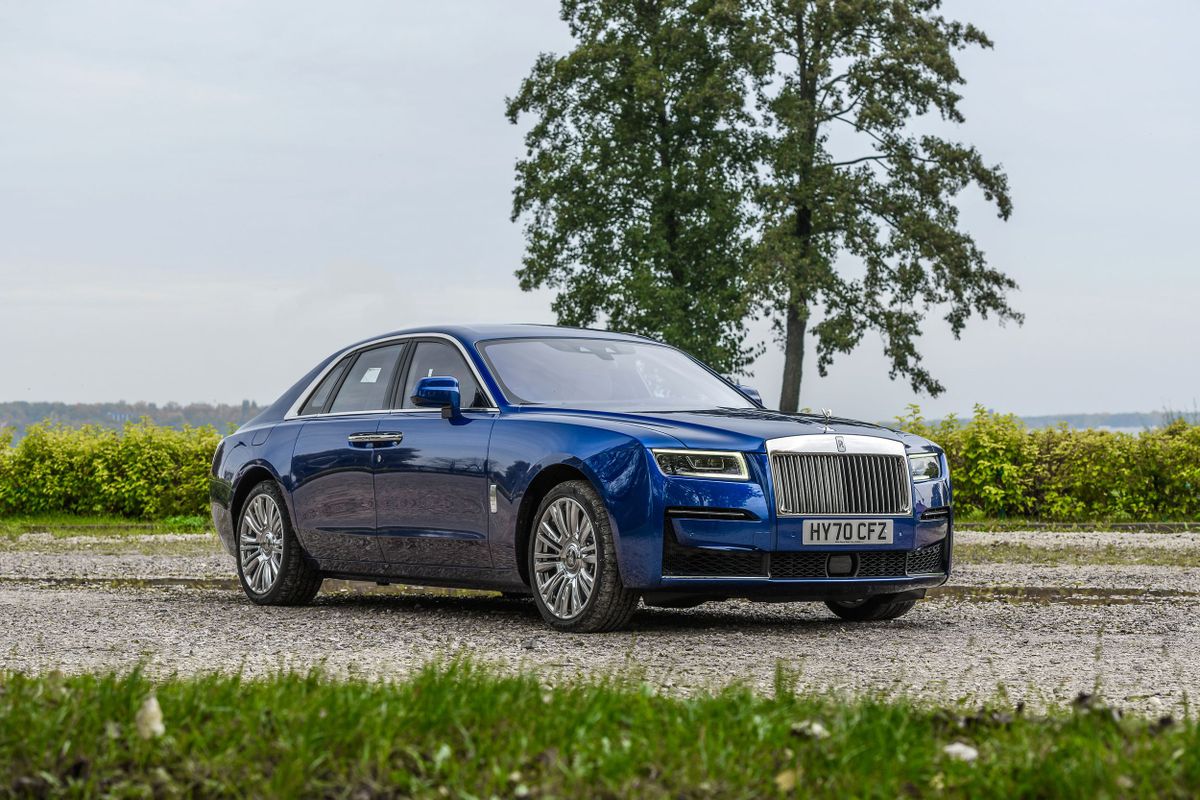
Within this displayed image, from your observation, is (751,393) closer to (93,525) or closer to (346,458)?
(346,458)

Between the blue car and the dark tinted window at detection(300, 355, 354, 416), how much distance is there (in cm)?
1

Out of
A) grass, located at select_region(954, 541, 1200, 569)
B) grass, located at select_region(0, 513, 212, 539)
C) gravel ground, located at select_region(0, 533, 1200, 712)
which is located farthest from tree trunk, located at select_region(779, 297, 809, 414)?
gravel ground, located at select_region(0, 533, 1200, 712)

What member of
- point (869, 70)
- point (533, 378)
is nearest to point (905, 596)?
point (533, 378)

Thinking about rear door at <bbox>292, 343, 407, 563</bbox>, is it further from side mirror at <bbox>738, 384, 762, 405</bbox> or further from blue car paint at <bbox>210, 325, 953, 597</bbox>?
side mirror at <bbox>738, 384, 762, 405</bbox>

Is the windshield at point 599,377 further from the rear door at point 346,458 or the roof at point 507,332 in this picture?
the rear door at point 346,458

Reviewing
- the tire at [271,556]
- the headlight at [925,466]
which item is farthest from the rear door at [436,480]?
the headlight at [925,466]

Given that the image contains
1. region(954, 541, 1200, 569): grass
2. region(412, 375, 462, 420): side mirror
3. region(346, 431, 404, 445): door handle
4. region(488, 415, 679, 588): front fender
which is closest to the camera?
region(488, 415, 679, 588): front fender

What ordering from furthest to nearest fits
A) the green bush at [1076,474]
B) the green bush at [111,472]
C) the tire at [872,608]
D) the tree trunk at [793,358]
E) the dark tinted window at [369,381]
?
the tree trunk at [793,358], the green bush at [111,472], the green bush at [1076,474], the dark tinted window at [369,381], the tire at [872,608]

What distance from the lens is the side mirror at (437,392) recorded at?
8.78 metres

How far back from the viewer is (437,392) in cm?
878

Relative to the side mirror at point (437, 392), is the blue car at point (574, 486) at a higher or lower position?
lower

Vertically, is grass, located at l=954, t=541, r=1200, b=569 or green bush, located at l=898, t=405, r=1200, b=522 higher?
green bush, located at l=898, t=405, r=1200, b=522

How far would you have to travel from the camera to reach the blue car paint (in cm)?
779

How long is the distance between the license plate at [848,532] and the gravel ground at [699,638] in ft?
1.69
